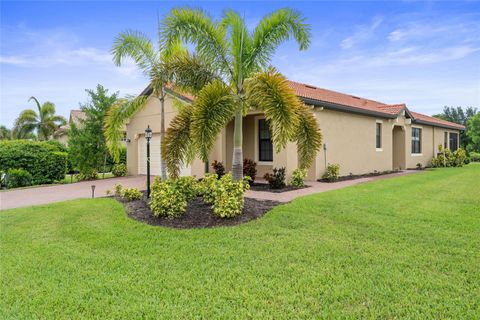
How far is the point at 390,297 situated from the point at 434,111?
2107 inches

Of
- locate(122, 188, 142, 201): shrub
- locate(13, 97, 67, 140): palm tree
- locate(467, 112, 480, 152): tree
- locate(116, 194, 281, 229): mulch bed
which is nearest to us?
locate(116, 194, 281, 229): mulch bed

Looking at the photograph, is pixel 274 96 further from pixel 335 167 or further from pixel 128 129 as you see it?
pixel 128 129

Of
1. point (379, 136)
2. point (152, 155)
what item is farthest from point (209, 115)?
point (379, 136)

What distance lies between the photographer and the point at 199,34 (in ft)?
24.3

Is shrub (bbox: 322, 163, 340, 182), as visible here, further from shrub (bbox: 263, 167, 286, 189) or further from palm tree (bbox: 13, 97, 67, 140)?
palm tree (bbox: 13, 97, 67, 140)

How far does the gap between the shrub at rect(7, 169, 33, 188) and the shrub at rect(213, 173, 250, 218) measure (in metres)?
11.0

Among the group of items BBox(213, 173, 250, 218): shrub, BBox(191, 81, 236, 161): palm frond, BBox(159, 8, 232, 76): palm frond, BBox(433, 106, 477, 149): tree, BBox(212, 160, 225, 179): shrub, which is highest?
BBox(433, 106, 477, 149): tree

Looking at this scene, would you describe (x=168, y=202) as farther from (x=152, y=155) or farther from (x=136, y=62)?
(x=152, y=155)

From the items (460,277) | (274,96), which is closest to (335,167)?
(274,96)

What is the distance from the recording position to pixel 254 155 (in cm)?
1509

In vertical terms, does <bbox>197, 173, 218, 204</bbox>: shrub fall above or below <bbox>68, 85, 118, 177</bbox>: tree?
below

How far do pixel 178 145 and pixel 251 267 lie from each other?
4.05 metres

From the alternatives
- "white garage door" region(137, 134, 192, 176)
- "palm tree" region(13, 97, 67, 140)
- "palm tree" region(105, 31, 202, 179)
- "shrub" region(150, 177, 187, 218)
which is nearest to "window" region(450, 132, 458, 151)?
"white garage door" region(137, 134, 192, 176)

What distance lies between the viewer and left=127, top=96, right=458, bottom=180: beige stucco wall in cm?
1406
